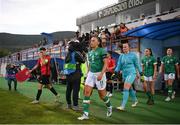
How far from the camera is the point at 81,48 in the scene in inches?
366

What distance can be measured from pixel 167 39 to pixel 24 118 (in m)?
11.7

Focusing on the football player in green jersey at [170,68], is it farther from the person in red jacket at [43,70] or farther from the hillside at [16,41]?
the hillside at [16,41]

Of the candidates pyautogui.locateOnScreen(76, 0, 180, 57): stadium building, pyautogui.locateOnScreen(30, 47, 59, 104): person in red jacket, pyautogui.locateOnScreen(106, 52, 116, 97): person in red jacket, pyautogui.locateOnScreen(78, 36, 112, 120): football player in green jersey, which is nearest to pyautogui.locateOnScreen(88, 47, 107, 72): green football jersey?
pyautogui.locateOnScreen(78, 36, 112, 120): football player in green jersey

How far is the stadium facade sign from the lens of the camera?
92.6 feet

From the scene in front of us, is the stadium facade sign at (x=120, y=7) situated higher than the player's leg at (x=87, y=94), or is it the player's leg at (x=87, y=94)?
the stadium facade sign at (x=120, y=7)

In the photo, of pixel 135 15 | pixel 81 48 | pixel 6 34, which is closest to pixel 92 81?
pixel 81 48

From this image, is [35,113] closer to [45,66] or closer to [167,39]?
[45,66]

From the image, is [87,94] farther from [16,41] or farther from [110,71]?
[16,41]

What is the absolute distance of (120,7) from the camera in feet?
103

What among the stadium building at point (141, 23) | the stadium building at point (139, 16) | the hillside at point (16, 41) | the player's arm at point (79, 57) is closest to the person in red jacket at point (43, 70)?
the player's arm at point (79, 57)

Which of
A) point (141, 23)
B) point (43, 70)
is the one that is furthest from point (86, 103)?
point (141, 23)

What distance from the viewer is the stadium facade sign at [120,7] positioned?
92.6 feet

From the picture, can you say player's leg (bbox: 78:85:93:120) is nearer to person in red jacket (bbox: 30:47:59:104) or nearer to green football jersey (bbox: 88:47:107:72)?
green football jersey (bbox: 88:47:107:72)

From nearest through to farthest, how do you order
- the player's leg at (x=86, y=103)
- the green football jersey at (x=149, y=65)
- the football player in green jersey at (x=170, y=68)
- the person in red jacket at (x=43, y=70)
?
the player's leg at (x=86, y=103) < the person in red jacket at (x=43, y=70) < the green football jersey at (x=149, y=65) < the football player in green jersey at (x=170, y=68)
